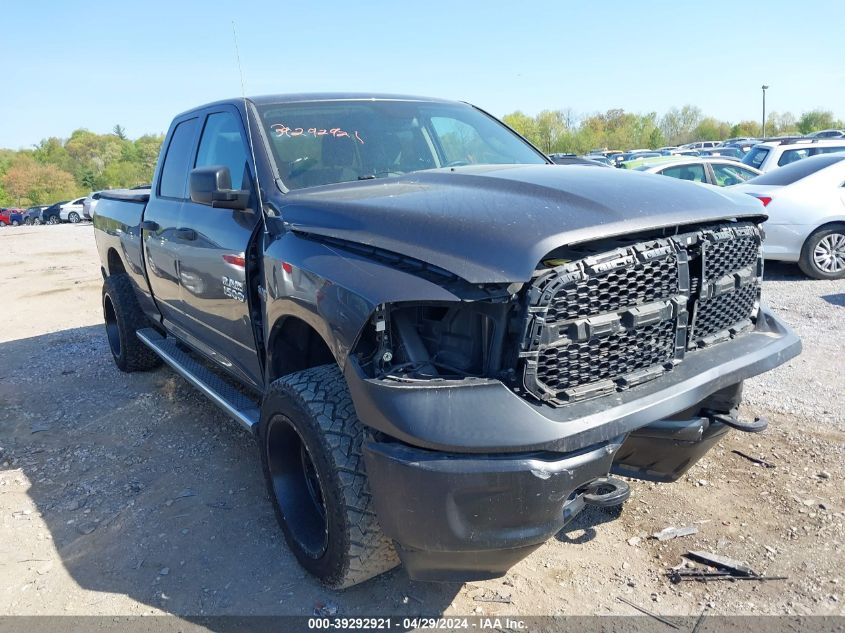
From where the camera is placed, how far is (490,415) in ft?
6.50

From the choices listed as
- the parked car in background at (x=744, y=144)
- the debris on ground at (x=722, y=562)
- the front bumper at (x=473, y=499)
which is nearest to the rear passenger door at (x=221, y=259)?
the front bumper at (x=473, y=499)

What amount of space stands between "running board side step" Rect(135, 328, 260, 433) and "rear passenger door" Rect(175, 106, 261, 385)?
12 centimetres

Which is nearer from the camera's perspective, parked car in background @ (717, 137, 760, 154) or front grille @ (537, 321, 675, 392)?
front grille @ (537, 321, 675, 392)

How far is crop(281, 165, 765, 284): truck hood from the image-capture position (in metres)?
2.05

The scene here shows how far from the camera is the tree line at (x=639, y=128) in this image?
71.8 m

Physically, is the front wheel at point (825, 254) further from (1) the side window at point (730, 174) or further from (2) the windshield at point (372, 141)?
(2) the windshield at point (372, 141)

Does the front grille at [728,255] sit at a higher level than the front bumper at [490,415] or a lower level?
higher

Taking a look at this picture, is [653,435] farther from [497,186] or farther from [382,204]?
[382,204]

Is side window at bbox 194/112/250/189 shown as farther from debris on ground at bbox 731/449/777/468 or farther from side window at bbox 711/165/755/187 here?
side window at bbox 711/165/755/187

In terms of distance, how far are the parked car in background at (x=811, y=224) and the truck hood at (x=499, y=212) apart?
6.13m

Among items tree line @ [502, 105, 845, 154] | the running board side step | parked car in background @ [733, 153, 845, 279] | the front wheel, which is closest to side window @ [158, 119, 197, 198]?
the running board side step

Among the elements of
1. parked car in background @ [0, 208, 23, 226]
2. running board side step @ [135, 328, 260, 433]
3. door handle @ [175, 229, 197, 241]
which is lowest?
parked car in background @ [0, 208, 23, 226]

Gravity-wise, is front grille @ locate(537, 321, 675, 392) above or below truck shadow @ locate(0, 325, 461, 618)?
above

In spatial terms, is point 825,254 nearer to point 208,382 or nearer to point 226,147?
point 226,147
